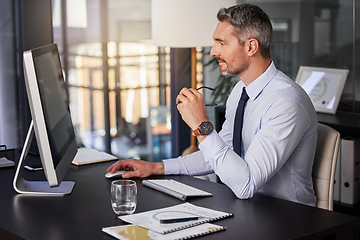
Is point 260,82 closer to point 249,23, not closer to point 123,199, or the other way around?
point 249,23

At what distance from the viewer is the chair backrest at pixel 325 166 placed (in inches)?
91.3

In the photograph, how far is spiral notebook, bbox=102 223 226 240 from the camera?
1718mm

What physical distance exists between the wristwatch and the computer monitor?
50 cm

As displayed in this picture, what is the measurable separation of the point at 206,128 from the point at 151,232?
56cm

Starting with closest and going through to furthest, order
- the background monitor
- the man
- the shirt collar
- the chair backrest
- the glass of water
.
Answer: the glass of water → the man → the chair backrest → the shirt collar → the background monitor

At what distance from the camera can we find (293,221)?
1877 mm

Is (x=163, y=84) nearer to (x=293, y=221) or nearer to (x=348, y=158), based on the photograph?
(x=348, y=158)

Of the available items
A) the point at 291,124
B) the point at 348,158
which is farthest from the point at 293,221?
the point at 348,158

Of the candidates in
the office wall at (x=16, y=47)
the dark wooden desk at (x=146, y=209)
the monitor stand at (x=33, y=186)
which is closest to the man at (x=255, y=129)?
the dark wooden desk at (x=146, y=209)

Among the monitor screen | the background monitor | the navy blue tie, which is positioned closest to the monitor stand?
the monitor screen

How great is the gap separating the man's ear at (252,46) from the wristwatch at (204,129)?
40cm

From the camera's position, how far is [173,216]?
1.89 m

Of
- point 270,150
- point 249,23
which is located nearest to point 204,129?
point 270,150

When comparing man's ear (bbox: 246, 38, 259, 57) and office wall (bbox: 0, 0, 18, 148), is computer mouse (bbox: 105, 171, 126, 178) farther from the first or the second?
office wall (bbox: 0, 0, 18, 148)
